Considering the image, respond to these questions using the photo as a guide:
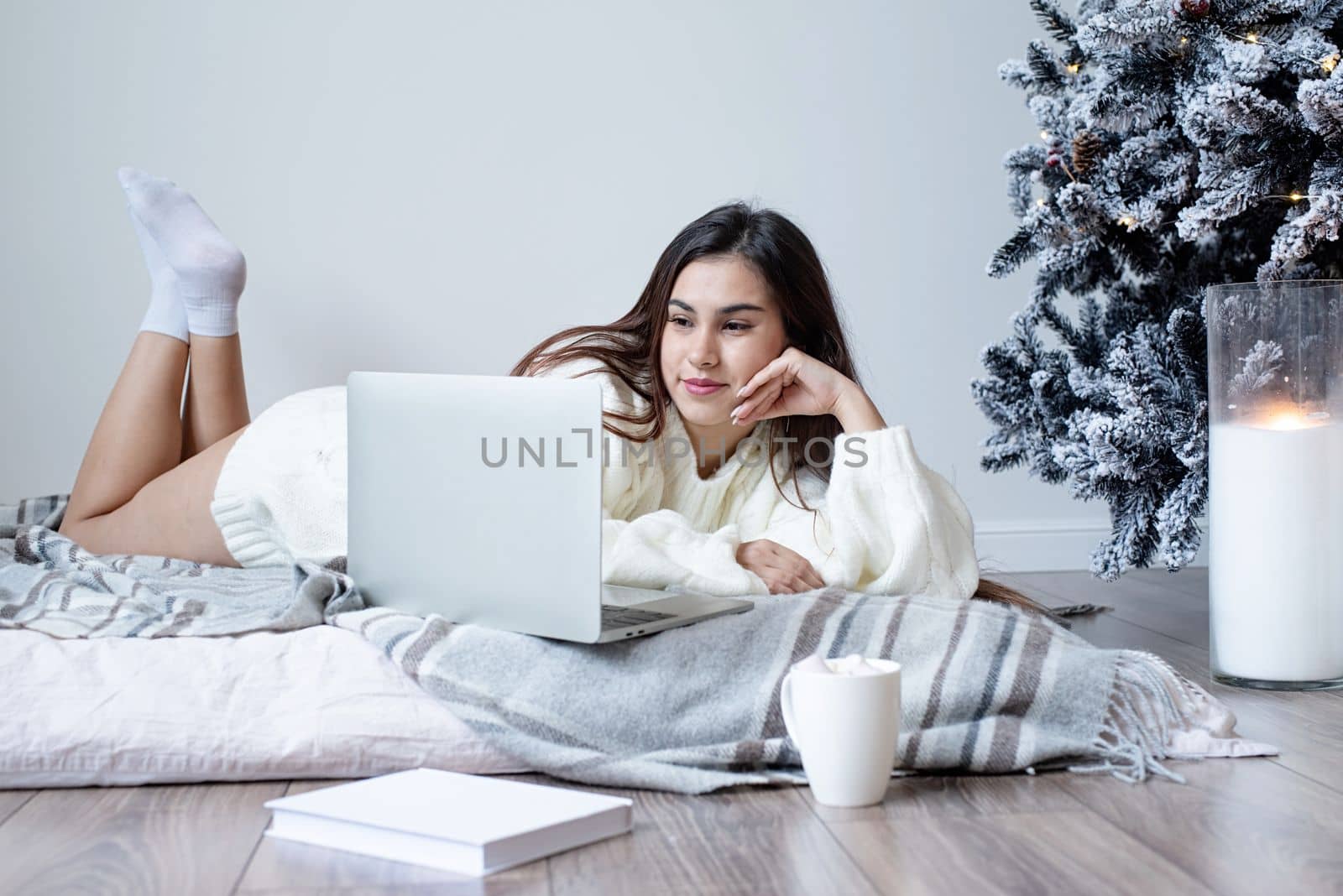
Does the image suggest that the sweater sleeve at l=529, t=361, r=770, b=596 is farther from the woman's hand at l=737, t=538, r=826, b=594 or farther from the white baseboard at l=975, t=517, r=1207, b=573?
the white baseboard at l=975, t=517, r=1207, b=573

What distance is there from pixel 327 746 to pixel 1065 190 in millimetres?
1300

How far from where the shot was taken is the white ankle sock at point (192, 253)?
7.25 feet

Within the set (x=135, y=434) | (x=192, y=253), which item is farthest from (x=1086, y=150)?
(x=135, y=434)

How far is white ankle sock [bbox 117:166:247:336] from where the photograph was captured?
7.25 ft

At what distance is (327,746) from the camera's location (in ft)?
4.23

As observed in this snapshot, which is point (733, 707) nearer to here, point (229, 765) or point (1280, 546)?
point (229, 765)

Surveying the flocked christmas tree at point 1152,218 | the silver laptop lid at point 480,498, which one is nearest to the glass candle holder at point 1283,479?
the flocked christmas tree at point 1152,218

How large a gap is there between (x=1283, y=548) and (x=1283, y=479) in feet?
0.30

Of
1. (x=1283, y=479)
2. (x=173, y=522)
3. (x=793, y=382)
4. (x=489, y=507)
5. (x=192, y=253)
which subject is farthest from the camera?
(x=192, y=253)

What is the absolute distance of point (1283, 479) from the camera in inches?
64.6

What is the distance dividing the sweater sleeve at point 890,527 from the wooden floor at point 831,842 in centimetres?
40

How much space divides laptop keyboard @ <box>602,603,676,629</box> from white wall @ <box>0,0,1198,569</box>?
1.51 m

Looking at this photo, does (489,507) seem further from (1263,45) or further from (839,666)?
(1263,45)

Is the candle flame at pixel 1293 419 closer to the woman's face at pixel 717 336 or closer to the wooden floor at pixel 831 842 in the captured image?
the wooden floor at pixel 831 842
